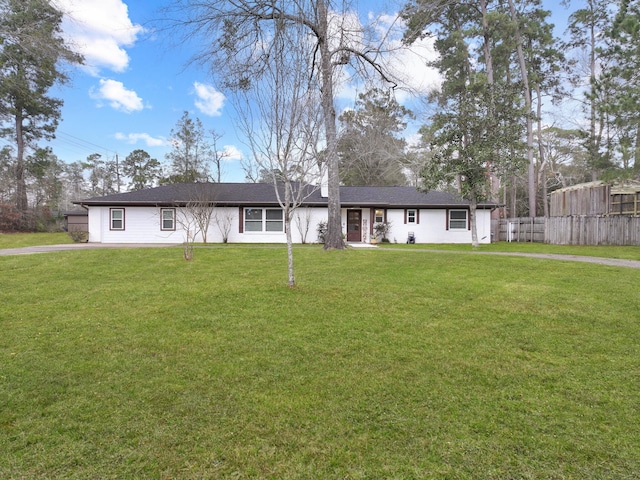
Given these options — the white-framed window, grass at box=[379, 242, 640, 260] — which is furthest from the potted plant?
the white-framed window

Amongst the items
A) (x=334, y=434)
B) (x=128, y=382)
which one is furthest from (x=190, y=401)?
(x=334, y=434)

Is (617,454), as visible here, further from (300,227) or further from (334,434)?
(300,227)

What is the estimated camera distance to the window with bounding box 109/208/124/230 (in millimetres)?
18109

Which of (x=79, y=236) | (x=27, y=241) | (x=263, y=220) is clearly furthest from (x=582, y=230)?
(x=27, y=241)

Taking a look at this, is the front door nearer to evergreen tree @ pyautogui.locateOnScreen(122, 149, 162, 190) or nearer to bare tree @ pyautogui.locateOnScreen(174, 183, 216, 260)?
bare tree @ pyautogui.locateOnScreen(174, 183, 216, 260)

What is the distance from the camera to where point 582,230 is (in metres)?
16.4

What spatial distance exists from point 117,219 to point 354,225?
13.1 meters

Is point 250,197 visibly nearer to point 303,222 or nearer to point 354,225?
point 303,222

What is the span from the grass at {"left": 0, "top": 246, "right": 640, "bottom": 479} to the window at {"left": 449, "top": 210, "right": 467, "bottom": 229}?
43.9 ft

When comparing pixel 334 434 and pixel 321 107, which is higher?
pixel 321 107

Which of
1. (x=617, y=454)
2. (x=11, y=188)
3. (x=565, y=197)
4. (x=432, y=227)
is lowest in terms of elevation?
(x=617, y=454)

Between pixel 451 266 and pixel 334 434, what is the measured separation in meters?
7.47

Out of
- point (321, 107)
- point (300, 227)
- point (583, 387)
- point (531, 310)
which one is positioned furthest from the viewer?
point (300, 227)

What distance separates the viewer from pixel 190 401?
263cm
